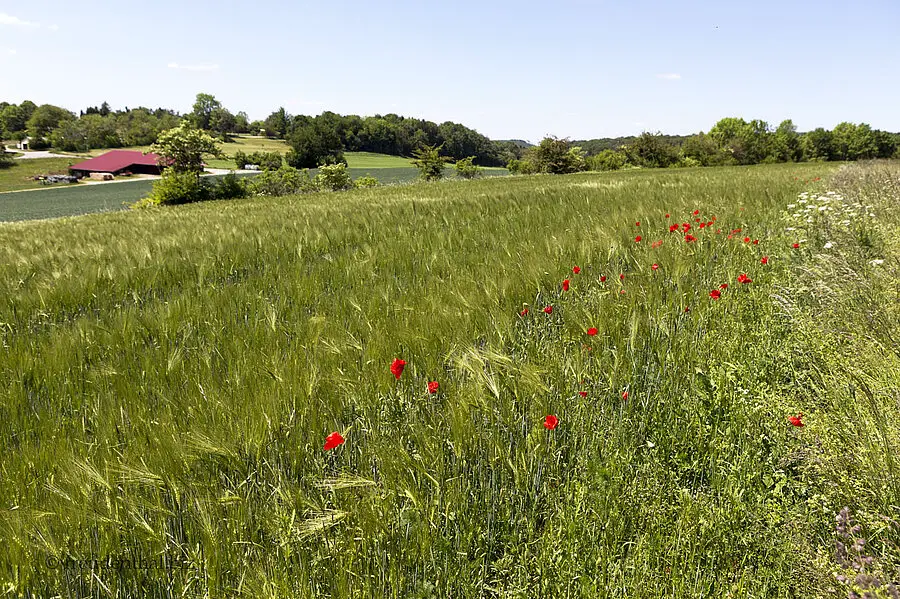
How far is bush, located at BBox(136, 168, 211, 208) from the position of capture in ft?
72.0

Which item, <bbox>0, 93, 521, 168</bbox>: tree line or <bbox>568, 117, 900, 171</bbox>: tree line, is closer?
<bbox>568, 117, 900, 171</bbox>: tree line

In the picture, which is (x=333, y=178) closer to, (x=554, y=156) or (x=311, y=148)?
(x=554, y=156)

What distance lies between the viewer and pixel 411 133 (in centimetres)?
10994

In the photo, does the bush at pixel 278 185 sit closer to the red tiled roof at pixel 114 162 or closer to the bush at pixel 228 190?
the bush at pixel 228 190

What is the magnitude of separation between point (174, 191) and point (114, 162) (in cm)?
5801

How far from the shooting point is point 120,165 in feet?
210

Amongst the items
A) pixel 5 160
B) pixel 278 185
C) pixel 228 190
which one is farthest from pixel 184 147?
pixel 5 160

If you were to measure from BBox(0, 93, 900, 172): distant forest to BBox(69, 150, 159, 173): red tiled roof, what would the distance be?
9.86 m

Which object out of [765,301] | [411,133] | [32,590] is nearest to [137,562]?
[32,590]

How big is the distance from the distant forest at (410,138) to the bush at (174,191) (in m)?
35.6

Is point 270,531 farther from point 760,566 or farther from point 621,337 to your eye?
point 621,337

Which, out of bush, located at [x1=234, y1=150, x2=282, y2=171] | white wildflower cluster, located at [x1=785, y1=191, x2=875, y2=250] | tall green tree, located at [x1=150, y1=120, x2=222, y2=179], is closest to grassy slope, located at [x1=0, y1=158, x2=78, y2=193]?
bush, located at [x1=234, y1=150, x2=282, y2=171]

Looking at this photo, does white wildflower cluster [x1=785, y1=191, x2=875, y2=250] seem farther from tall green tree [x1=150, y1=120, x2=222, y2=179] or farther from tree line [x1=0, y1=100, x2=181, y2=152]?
tree line [x1=0, y1=100, x2=181, y2=152]

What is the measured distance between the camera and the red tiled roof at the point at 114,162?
6297cm
